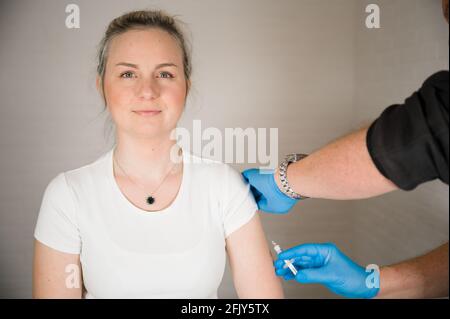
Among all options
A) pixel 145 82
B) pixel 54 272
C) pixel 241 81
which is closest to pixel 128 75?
pixel 145 82

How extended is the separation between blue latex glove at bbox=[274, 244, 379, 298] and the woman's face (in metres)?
0.49

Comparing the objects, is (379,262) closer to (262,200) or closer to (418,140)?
(262,200)

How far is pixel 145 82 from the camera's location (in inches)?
45.6

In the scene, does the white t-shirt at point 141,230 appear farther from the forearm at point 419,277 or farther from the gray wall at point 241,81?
the forearm at point 419,277

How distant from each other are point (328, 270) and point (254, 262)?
0.20m

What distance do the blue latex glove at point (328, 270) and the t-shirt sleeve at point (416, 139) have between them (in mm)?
370

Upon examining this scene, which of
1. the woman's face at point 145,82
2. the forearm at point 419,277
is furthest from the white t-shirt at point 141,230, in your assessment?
the forearm at point 419,277

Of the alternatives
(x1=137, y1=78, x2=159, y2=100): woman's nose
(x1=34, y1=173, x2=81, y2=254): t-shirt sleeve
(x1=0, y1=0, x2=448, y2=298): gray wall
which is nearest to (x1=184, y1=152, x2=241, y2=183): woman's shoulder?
(x1=0, y1=0, x2=448, y2=298): gray wall

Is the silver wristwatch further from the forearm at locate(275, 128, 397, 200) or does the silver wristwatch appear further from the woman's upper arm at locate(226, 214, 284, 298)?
the woman's upper arm at locate(226, 214, 284, 298)

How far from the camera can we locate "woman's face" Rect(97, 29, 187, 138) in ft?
3.80

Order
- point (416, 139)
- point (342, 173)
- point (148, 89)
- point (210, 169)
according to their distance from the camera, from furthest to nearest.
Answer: point (210, 169)
point (148, 89)
point (342, 173)
point (416, 139)

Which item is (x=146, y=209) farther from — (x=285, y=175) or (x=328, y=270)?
(x=328, y=270)

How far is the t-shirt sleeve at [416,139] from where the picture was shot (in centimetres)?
85
